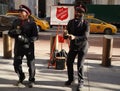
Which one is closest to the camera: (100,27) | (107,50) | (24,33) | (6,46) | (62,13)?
(24,33)

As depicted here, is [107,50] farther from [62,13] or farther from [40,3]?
[40,3]

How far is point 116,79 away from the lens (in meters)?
8.47

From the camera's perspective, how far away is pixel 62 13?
918cm

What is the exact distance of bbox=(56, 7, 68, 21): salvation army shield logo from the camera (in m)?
9.14

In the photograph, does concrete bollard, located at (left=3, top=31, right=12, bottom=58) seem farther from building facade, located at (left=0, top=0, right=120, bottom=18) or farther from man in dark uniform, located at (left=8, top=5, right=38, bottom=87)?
building facade, located at (left=0, top=0, right=120, bottom=18)

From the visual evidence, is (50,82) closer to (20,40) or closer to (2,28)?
(20,40)

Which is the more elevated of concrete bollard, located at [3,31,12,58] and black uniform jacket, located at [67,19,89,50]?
black uniform jacket, located at [67,19,89,50]

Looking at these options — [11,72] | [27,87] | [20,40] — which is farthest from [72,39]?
[11,72]

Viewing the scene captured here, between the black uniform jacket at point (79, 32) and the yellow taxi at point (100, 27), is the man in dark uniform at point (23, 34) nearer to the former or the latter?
Result: the black uniform jacket at point (79, 32)

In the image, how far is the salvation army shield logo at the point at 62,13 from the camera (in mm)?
9145

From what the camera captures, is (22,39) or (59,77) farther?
(59,77)

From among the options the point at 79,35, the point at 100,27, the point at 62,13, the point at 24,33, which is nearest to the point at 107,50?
the point at 62,13

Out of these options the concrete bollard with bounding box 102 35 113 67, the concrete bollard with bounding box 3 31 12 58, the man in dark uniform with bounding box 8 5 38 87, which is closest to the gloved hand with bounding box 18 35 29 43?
the man in dark uniform with bounding box 8 5 38 87

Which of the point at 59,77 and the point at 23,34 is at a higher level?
the point at 23,34
